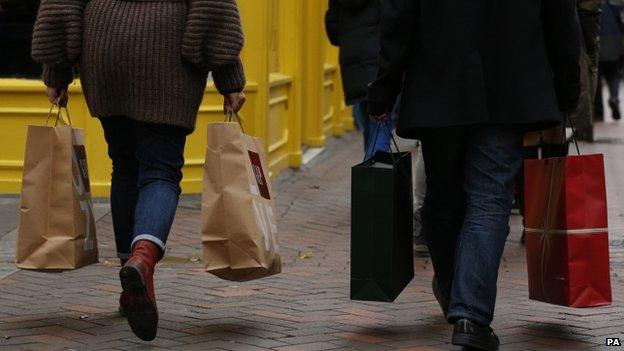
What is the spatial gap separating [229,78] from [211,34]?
239 millimetres

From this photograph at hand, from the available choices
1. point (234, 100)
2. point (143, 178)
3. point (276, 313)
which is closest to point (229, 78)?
point (234, 100)

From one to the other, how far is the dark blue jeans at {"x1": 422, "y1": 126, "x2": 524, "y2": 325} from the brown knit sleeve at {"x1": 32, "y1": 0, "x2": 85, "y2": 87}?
1.32 meters

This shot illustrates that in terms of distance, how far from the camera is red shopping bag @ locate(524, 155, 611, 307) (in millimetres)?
4930

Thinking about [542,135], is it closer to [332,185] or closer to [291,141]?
[332,185]

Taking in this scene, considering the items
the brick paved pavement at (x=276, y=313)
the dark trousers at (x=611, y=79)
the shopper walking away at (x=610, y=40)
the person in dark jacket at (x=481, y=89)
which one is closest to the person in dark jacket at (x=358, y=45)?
the brick paved pavement at (x=276, y=313)

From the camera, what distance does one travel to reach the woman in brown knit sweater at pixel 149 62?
16.4 feet

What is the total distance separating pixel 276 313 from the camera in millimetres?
5469

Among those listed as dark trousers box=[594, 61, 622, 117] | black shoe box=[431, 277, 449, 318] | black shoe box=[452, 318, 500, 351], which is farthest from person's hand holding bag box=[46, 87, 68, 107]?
dark trousers box=[594, 61, 622, 117]

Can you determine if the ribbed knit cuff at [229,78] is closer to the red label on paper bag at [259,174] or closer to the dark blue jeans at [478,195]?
the red label on paper bag at [259,174]

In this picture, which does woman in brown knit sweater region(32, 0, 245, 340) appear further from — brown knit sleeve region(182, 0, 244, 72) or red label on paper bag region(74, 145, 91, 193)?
red label on paper bag region(74, 145, 91, 193)

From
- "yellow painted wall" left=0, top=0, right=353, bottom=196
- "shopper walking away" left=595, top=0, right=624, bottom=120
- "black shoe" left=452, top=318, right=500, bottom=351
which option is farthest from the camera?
"shopper walking away" left=595, top=0, right=624, bottom=120

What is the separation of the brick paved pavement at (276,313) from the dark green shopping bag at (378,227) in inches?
7.7

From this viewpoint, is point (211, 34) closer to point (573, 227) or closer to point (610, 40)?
point (573, 227)

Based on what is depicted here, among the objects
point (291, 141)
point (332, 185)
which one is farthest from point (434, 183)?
point (291, 141)
